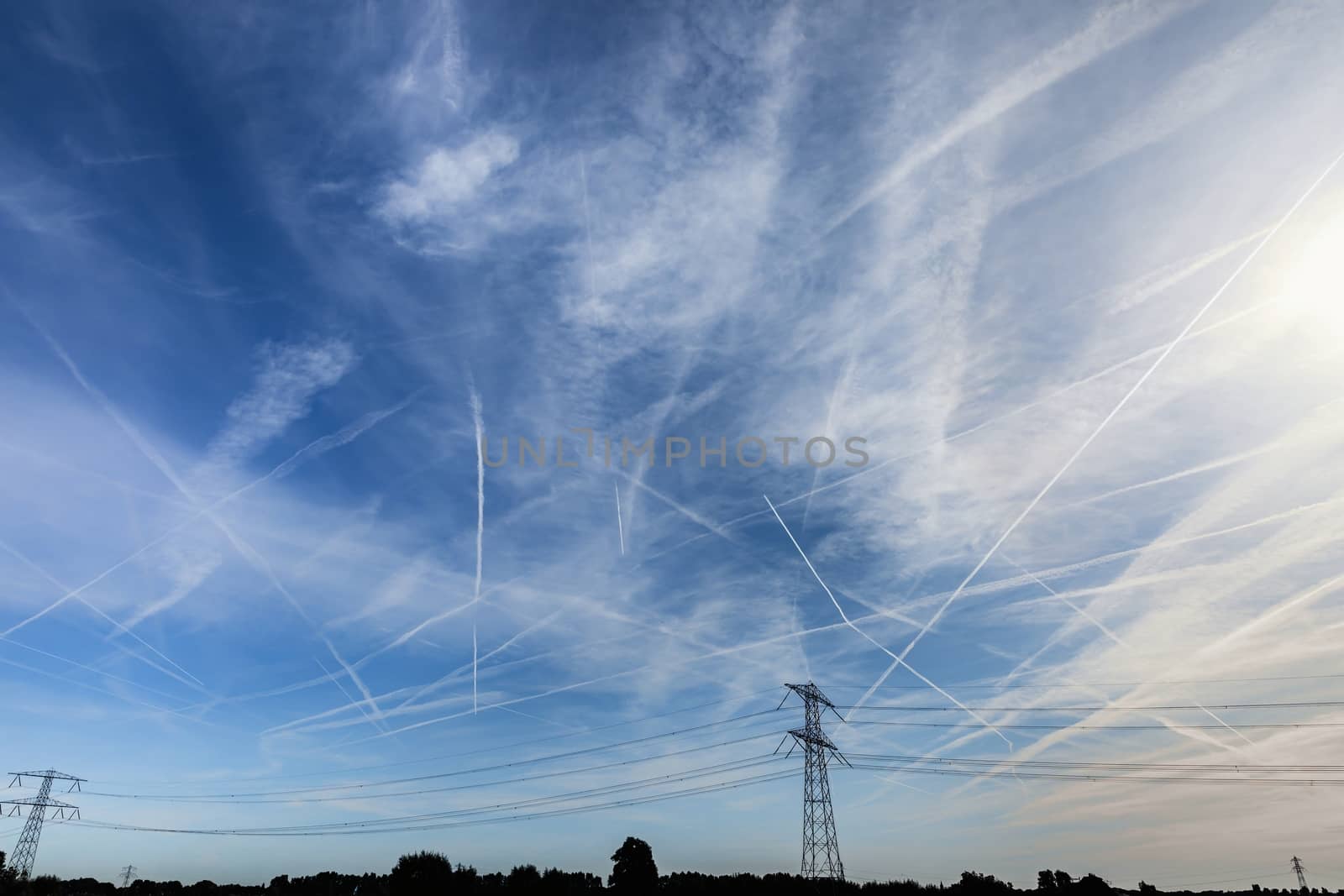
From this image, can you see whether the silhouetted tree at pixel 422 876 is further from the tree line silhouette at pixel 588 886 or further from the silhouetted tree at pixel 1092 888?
the silhouetted tree at pixel 1092 888

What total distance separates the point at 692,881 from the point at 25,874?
110 metres

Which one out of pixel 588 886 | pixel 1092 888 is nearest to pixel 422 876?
pixel 588 886

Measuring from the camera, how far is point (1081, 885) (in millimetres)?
124125

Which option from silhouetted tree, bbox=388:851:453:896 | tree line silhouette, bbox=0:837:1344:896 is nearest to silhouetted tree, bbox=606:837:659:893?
tree line silhouette, bbox=0:837:1344:896

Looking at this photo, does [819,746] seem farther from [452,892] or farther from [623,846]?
[623,846]

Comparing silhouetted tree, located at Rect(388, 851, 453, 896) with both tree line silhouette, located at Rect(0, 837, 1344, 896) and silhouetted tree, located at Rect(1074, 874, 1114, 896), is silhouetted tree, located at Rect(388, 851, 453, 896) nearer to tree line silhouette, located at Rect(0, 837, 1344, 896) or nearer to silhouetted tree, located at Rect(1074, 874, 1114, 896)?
tree line silhouette, located at Rect(0, 837, 1344, 896)

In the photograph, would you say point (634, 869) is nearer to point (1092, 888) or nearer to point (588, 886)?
point (588, 886)

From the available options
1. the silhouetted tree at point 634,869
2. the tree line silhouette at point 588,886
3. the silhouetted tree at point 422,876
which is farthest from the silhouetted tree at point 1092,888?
the silhouetted tree at point 422,876

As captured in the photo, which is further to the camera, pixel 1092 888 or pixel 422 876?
pixel 1092 888

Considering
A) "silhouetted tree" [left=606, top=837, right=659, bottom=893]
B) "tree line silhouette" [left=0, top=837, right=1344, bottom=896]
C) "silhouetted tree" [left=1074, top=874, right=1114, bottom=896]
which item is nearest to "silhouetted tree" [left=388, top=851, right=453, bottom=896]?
"tree line silhouette" [left=0, top=837, right=1344, bottom=896]

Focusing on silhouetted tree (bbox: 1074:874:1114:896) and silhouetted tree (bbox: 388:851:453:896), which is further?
silhouetted tree (bbox: 1074:874:1114:896)

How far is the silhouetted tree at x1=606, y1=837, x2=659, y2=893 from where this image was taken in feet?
406

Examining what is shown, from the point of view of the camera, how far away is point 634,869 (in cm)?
12638

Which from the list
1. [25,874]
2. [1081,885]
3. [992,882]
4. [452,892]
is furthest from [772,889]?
[25,874]
